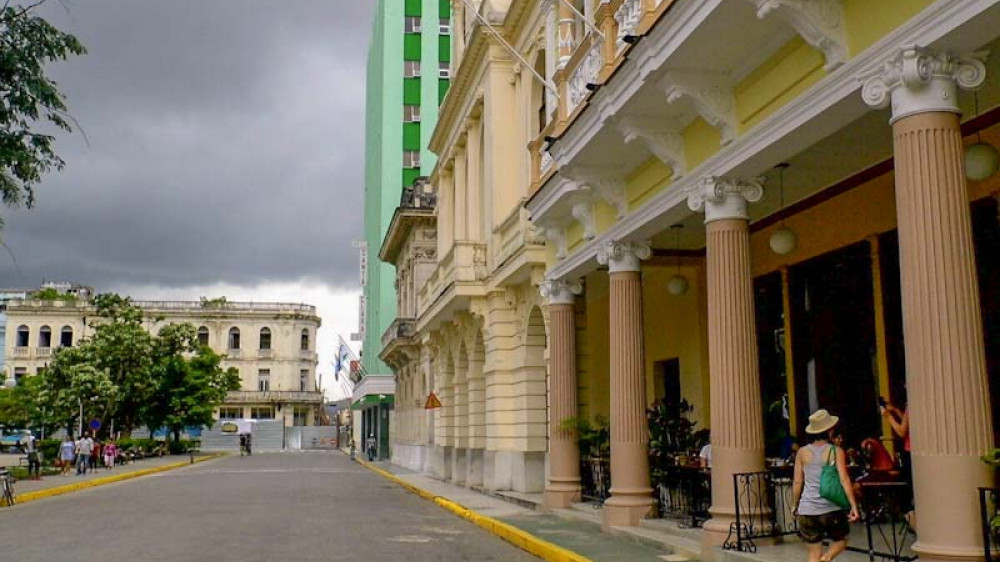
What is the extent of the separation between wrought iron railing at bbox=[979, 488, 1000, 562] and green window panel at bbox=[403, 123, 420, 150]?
49.9 meters

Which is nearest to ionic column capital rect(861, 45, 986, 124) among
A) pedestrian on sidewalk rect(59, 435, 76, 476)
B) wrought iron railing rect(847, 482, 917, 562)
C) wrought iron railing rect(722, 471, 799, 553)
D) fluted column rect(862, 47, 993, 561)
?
fluted column rect(862, 47, 993, 561)

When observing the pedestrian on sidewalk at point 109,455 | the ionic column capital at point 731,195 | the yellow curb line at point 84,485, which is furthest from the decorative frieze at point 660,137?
the pedestrian on sidewalk at point 109,455

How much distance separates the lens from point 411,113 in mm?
55781

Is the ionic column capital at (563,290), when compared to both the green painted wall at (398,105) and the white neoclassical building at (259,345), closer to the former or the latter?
the green painted wall at (398,105)

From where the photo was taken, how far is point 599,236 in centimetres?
1495

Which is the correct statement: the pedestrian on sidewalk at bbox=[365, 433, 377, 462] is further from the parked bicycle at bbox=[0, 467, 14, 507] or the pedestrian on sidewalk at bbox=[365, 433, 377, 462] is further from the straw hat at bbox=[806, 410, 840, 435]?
the straw hat at bbox=[806, 410, 840, 435]

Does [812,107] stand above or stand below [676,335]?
above

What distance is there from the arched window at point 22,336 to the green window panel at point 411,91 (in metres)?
56.6

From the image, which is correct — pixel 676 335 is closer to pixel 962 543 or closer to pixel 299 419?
pixel 962 543

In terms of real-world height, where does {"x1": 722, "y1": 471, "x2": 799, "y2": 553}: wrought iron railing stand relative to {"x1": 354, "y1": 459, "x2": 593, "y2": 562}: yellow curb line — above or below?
above

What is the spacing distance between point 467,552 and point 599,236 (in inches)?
202

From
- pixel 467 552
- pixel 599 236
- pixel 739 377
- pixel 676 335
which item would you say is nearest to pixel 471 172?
pixel 676 335

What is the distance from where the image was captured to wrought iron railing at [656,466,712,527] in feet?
42.9

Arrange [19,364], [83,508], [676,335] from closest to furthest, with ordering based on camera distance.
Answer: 1. [676,335]
2. [83,508]
3. [19,364]
